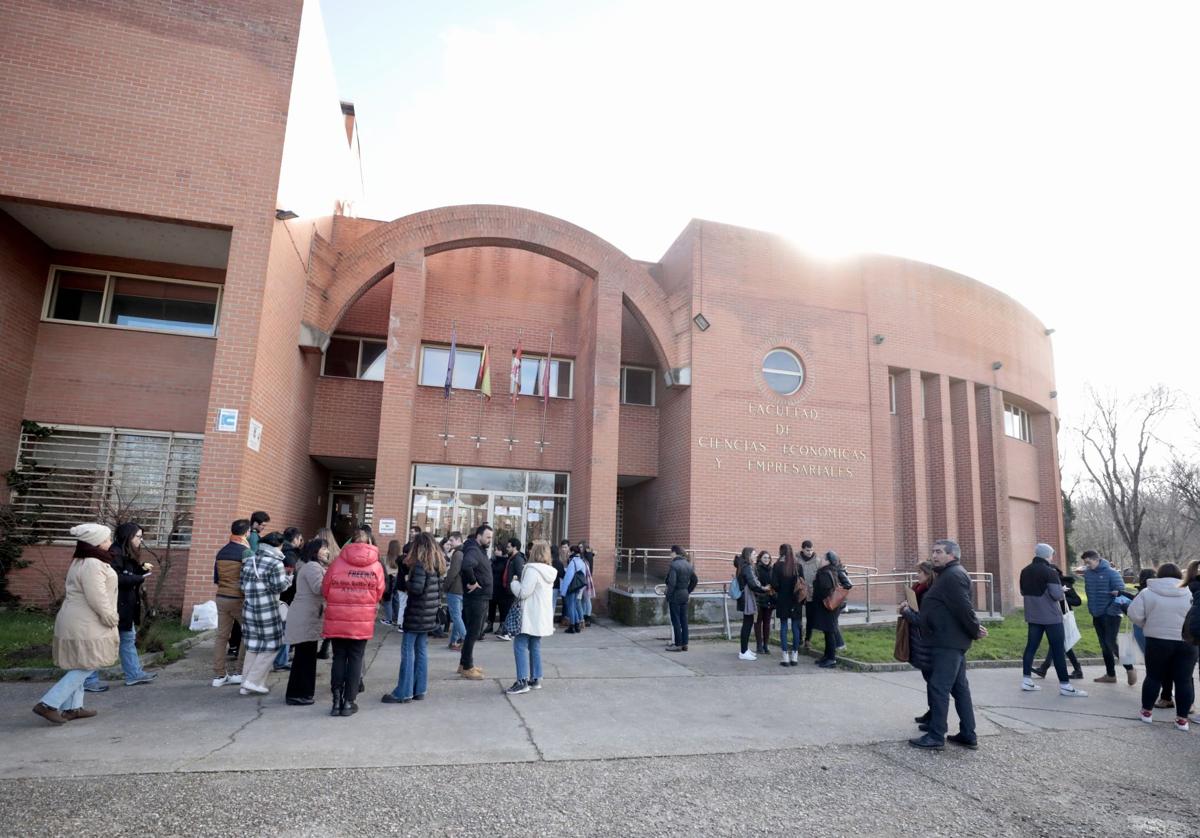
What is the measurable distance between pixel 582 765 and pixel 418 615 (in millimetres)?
2452

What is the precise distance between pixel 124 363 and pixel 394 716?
1080 cm

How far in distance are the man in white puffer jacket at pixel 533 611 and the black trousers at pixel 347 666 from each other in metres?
1.66

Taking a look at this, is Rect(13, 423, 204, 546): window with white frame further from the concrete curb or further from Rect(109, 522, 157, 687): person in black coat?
Rect(109, 522, 157, 687): person in black coat

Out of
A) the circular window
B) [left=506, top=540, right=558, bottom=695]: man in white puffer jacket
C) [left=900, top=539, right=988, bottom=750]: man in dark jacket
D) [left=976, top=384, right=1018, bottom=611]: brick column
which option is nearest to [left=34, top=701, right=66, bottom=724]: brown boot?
[left=506, top=540, right=558, bottom=695]: man in white puffer jacket

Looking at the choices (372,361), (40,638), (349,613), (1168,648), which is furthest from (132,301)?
(1168,648)

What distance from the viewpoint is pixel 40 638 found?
30.6 feet

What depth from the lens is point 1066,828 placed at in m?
4.41

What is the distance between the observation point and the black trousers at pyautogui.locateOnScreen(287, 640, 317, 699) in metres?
6.70

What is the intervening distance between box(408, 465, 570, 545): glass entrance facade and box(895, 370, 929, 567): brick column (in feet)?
29.1

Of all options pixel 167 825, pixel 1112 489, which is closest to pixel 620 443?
pixel 167 825

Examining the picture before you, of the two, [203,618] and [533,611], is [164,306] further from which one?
Result: [533,611]

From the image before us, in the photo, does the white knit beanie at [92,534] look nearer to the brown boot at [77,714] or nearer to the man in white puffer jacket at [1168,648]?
the brown boot at [77,714]

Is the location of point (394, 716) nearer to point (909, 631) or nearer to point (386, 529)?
point (909, 631)

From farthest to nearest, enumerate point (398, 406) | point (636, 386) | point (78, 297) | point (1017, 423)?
point (1017, 423)
point (636, 386)
point (398, 406)
point (78, 297)
